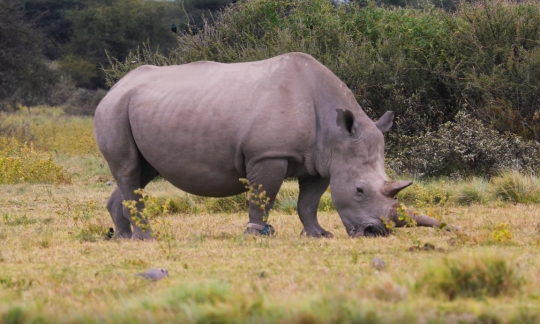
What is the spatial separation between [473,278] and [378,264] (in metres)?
1.38

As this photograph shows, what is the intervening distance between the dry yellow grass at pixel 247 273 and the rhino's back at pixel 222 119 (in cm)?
72

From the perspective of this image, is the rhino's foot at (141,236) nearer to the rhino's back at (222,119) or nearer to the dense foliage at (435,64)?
the rhino's back at (222,119)

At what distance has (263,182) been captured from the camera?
9352mm

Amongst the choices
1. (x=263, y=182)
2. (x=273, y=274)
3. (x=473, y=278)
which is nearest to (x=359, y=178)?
(x=263, y=182)

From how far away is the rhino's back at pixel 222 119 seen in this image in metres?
Answer: 9.23

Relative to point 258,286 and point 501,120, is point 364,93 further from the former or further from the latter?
point 258,286

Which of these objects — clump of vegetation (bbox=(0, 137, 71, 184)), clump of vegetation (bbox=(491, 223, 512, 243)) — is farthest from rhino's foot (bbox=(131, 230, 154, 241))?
clump of vegetation (bbox=(0, 137, 71, 184))

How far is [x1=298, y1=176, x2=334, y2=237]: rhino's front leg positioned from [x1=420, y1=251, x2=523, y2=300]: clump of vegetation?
3881 mm

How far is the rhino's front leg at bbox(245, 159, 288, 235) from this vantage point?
926 cm

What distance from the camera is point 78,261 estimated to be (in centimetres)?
764

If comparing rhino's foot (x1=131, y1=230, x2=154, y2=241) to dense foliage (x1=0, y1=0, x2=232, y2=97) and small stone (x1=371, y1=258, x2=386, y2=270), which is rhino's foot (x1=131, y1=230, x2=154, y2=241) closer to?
small stone (x1=371, y1=258, x2=386, y2=270)

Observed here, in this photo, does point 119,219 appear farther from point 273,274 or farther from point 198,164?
point 273,274

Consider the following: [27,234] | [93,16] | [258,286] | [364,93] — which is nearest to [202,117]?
[27,234]

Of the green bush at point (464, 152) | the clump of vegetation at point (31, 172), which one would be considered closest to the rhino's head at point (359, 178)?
the green bush at point (464, 152)
